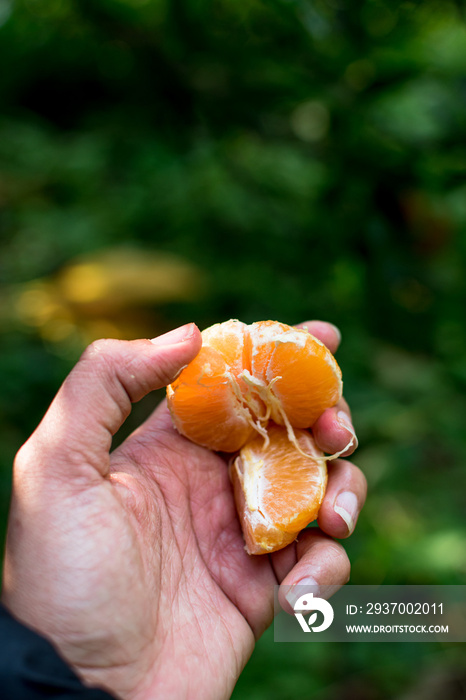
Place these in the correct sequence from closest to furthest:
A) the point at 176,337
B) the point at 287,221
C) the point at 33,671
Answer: the point at 33,671 < the point at 176,337 < the point at 287,221

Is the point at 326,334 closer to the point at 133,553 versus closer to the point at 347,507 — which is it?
the point at 347,507

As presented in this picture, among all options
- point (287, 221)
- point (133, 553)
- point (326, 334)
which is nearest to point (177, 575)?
point (133, 553)

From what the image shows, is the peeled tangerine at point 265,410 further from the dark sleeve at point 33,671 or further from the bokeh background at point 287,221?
the bokeh background at point 287,221

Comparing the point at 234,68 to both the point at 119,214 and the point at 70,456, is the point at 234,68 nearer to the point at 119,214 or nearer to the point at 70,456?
the point at 119,214

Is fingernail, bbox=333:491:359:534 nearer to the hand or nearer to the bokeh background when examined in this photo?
the hand

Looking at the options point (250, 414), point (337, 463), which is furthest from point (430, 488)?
point (250, 414)

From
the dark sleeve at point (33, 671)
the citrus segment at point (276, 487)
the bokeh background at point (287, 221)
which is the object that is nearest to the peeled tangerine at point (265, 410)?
the citrus segment at point (276, 487)

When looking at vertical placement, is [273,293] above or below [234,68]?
below
